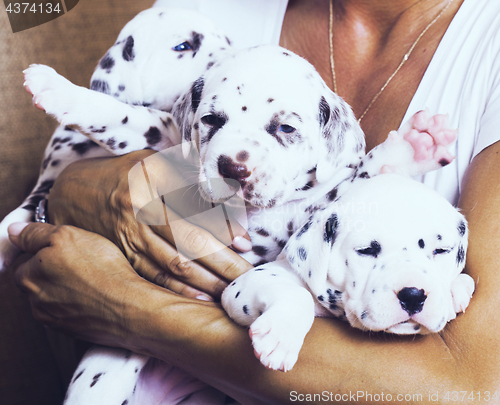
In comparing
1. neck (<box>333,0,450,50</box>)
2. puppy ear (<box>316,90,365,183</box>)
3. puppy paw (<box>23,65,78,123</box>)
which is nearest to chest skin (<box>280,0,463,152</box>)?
neck (<box>333,0,450,50</box>)

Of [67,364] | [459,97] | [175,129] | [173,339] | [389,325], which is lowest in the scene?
[67,364]

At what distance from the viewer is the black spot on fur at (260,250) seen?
134 cm

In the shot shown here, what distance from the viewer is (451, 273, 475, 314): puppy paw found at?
3.25 feet

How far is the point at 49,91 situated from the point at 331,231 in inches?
36.2

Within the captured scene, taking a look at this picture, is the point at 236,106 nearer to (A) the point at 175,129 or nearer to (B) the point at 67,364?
(A) the point at 175,129

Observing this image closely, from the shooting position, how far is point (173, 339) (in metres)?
1.13

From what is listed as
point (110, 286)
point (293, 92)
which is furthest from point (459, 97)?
point (110, 286)

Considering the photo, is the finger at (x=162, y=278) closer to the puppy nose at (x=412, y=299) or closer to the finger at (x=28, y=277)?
the finger at (x=28, y=277)

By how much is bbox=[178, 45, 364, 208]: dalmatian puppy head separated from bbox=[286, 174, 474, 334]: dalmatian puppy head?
17 centimetres

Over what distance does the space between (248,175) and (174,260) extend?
42cm

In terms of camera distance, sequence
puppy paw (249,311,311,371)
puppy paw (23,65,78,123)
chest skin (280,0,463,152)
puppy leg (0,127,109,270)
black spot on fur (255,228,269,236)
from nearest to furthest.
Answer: puppy paw (249,311,311,371) → puppy paw (23,65,78,123) → black spot on fur (255,228,269,236) → chest skin (280,0,463,152) → puppy leg (0,127,109,270)

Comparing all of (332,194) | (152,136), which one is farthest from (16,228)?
(332,194)

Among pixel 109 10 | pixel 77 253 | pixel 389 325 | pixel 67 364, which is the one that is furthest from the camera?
pixel 109 10

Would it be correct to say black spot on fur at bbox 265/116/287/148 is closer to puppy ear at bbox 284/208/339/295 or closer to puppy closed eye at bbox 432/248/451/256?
puppy ear at bbox 284/208/339/295
